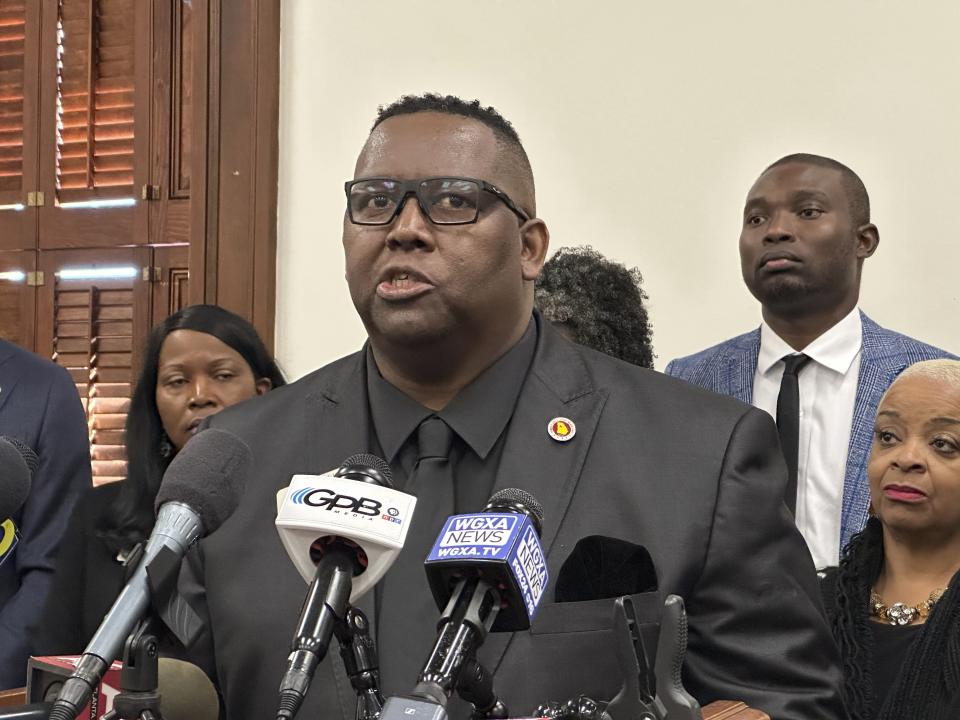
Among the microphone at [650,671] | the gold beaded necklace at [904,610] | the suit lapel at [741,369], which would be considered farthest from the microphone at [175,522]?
the suit lapel at [741,369]

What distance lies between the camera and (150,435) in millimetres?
3422

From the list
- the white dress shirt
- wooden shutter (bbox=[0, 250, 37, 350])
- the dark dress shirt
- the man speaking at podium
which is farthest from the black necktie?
wooden shutter (bbox=[0, 250, 37, 350])

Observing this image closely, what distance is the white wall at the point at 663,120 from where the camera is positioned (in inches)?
170

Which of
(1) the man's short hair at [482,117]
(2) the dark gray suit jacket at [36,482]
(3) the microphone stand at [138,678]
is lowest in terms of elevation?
(2) the dark gray suit jacket at [36,482]

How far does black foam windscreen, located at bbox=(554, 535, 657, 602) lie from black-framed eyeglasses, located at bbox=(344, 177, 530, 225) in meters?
0.59

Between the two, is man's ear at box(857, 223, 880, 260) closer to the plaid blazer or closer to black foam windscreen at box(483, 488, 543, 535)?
the plaid blazer

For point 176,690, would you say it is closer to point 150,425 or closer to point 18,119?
point 150,425

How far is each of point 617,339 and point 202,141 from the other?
2107 millimetres

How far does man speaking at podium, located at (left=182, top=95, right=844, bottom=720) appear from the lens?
6.78 ft

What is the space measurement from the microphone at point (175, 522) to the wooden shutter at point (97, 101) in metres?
3.87

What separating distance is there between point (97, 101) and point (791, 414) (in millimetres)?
3165

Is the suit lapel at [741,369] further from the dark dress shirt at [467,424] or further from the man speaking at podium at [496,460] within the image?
the dark dress shirt at [467,424]

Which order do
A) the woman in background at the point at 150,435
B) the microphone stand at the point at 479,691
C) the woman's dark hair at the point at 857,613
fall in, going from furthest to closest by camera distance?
the woman in background at the point at 150,435 → the woman's dark hair at the point at 857,613 → the microphone stand at the point at 479,691

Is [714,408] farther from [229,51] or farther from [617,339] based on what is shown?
[229,51]
